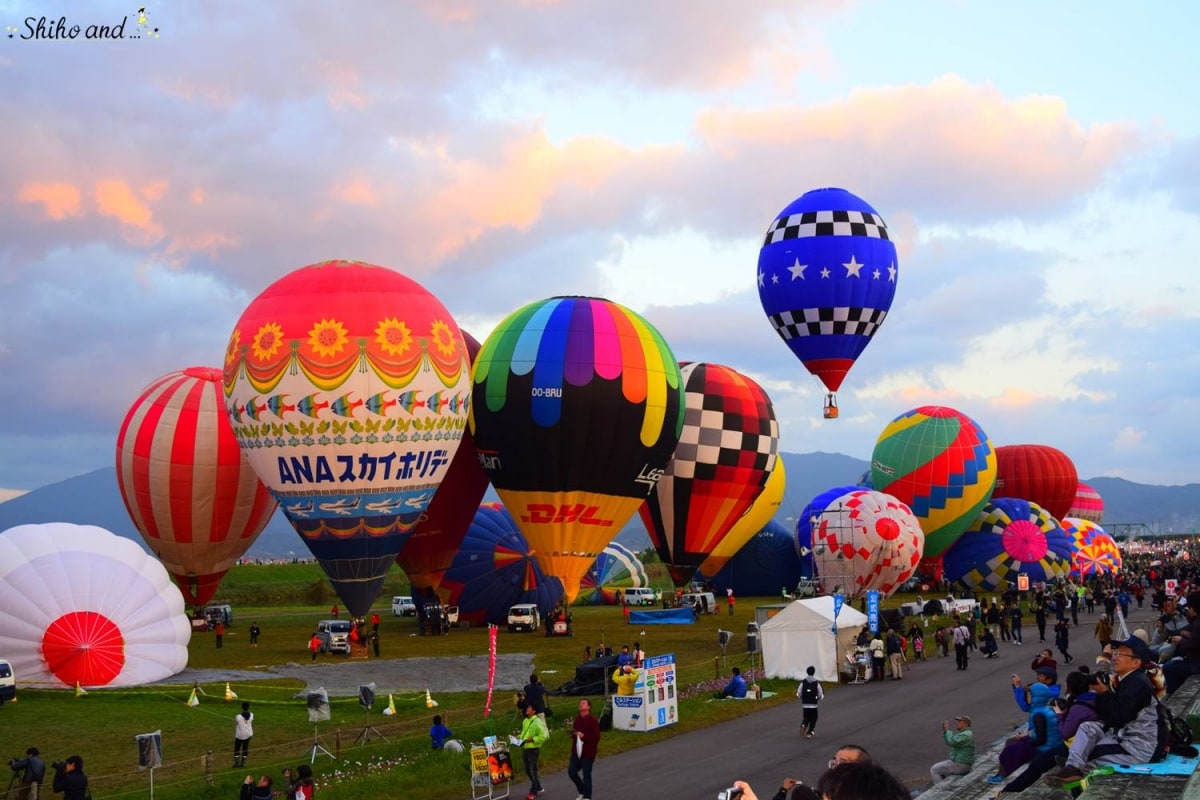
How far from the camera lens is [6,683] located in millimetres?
24641

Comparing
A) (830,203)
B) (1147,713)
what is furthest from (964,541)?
(1147,713)

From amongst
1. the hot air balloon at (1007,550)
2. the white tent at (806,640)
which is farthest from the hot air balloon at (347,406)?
the hot air balloon at (1007,550)

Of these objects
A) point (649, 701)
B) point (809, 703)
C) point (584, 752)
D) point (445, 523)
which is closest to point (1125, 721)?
point (584, 752)

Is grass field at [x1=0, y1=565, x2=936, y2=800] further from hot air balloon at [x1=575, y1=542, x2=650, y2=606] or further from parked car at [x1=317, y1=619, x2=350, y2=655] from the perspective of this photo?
hot air balloon at [x1=575, y1=542, x2=650, y2=606]

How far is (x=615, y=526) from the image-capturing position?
39594 millimetres

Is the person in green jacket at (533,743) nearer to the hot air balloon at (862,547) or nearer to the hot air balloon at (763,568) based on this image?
the hot air balloon at (862,547)

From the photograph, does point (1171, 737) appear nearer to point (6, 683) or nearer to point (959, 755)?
point (959, 755)

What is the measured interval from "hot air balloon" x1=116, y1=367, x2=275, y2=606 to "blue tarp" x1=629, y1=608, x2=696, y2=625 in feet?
47.7

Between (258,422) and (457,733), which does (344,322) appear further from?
(457,733)

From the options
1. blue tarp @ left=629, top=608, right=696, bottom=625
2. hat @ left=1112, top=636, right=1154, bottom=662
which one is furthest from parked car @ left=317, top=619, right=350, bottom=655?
hat @ left=1112, top=636, right=1154, bottom=662

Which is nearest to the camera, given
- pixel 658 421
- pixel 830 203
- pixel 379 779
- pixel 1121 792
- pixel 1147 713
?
pixel 1121 792

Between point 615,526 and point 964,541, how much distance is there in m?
24.9

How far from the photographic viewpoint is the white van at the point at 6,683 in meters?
24.5

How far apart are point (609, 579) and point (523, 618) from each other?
21.1 metres
